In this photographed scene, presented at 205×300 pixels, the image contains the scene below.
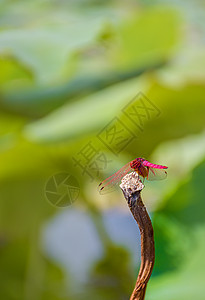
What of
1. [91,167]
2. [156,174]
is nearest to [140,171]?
[156,174]

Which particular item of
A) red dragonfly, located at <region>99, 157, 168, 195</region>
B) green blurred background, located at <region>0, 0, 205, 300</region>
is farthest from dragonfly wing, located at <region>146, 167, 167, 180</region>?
green blurred background, located at <region>0, 0, 205, 300</region>

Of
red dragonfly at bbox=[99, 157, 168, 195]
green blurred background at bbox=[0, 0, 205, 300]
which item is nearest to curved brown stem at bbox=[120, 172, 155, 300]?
red dragonfly at bbox=[99, 157, 168, 195]

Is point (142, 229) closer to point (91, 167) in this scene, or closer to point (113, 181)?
point (113, 181)

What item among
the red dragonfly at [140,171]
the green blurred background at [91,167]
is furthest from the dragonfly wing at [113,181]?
the green blurred background at [91,167]

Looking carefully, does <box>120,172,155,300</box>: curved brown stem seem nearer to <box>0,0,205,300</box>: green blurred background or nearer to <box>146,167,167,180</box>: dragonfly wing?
<box>146,167,167,180</box>: dragonfly wing

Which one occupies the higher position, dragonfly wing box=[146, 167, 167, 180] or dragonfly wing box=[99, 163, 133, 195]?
dragonfly wing box=[99, 163, 133, 195]

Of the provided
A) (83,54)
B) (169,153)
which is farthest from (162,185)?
(83,54)

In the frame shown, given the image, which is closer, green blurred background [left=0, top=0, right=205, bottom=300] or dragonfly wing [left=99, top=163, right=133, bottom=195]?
dragonfly wing [left=99, top=163, right=133, bottom=195]

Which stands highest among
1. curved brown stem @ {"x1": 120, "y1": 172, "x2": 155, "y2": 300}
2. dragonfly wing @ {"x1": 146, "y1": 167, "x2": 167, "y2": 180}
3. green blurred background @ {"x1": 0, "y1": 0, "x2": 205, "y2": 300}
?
green blurred background @ {"x1": 0, "y1": 0, "x2": 205, "y2": 300}
